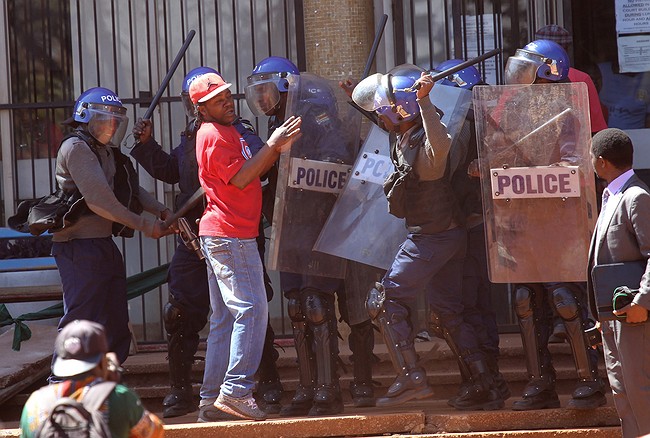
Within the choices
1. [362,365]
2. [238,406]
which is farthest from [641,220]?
[238,406]

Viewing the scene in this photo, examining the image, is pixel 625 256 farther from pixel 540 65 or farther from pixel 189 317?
pixel 189 317

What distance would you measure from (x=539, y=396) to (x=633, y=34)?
3351mm

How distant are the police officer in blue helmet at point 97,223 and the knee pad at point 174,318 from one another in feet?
0.86

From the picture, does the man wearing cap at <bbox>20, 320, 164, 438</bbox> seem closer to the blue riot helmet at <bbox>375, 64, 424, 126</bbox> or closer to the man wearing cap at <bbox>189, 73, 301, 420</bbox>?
the man wearing cap at <bbox>189, 73, 301, 420</bbox>

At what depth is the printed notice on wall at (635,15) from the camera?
8.33 meters

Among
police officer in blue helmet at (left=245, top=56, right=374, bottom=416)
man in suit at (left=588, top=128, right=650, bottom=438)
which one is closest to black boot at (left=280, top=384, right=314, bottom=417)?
police officer in blue helmet at (left=245, top=56, right=374, bottom=416)

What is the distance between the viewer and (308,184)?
250 inches

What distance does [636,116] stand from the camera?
8.36 m

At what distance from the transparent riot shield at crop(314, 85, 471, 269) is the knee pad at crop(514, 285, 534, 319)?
714 millimetres

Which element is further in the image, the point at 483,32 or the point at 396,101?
the point at 483,32

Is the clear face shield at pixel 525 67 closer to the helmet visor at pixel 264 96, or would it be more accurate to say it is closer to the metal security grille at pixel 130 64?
the helmet visor at pixel 264 96

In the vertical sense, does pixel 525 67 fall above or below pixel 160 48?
below

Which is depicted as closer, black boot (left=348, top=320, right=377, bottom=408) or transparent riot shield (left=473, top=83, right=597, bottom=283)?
transparent riot shield (left=473, top=83, right=597, bottom=283)

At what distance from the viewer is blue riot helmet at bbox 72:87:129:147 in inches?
252
